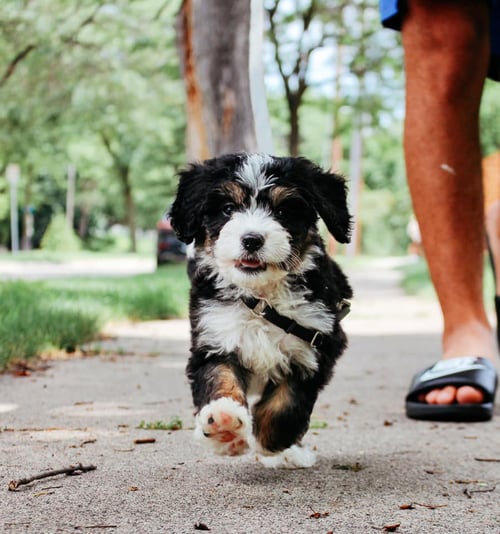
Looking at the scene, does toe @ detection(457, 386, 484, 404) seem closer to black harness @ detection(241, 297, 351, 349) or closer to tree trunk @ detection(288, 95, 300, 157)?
black harness @ detection(241, 297, 351, 349)

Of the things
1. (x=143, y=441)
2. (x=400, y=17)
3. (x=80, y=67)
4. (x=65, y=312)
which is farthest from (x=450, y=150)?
(x=80, y=67)

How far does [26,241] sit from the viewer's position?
51.2 metres

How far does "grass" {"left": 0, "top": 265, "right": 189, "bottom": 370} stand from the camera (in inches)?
215

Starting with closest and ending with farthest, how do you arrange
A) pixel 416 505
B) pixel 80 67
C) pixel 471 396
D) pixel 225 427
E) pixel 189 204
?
pixel 416 505 → pixel 225 427 → pixel 189 204 → pixel 471 396 → pixel 80 67

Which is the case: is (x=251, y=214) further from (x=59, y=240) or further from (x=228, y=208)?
(x=59, y=240)

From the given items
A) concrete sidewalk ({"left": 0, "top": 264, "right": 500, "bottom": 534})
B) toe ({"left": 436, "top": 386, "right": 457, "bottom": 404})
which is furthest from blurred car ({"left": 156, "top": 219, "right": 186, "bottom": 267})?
toe ({"left": 436, "top": 386, "right": 457, "bottom": 404})

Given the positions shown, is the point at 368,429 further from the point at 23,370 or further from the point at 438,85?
the point at 23,370

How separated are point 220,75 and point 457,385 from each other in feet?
18.1

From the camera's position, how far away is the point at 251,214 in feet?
9.64

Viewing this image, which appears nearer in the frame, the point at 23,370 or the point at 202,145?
the point at 23,370

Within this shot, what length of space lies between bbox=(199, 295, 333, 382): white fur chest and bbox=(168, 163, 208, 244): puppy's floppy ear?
0.37 metres

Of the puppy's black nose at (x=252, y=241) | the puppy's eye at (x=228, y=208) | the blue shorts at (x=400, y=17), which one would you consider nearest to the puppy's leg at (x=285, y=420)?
the puppy's black nose at (x=252, y=241)

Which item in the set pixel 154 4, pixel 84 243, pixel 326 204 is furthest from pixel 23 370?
pixel 84 243

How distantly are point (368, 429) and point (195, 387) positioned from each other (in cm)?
112
